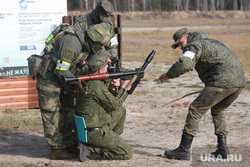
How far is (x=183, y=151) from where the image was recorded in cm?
593

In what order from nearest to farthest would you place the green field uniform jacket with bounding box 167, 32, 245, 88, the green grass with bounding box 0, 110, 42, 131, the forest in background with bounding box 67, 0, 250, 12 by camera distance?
the green field uniform jacket with bounding box 167, 32, 245, 88 < the green grass with bounding box 0, 110, 42, 131 < the forest in background with bounding box 67, 0, 250, 12

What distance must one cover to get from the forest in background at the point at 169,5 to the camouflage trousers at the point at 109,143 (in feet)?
204

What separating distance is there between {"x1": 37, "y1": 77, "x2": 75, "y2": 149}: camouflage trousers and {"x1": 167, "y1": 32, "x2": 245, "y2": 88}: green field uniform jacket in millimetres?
1640

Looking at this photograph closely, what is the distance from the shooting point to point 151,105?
32.9 ft

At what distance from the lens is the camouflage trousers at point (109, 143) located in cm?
586

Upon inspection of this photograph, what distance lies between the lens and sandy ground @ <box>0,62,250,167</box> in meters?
6.04

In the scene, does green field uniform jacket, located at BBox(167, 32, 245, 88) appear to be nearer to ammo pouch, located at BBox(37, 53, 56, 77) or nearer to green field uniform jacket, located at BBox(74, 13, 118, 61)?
ammo pouch, located at BBox(37, 53, 56, 77)

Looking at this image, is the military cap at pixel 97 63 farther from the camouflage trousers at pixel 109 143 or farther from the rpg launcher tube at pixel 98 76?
the camouflage trousers at pixel 109 143

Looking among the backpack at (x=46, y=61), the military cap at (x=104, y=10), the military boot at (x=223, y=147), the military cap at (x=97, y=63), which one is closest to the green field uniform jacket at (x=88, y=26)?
the military cap at (x=104, y=10)

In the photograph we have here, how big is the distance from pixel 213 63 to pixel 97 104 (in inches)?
66.4

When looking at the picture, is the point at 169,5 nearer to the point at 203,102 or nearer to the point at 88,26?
the point at 88,26

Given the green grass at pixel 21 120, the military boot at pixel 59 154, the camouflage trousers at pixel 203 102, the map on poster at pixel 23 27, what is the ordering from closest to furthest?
the camouflage trousers at pixel 203 102, the military boot at pixel 59 154, the green grass at pixel 21 120, the map on poster at pixel 23 27

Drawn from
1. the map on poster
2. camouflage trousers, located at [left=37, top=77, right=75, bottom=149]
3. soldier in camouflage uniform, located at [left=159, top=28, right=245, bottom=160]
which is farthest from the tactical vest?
the map on poster

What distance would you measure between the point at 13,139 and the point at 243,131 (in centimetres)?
413
